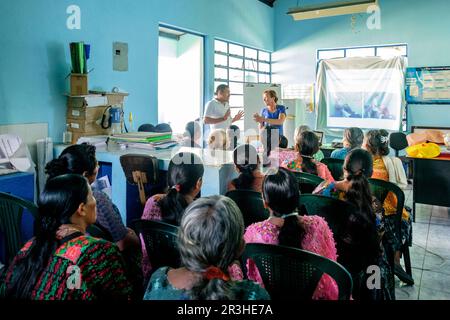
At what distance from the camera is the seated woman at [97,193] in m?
1.94

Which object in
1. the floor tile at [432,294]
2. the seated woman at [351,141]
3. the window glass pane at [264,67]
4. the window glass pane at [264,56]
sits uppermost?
the window glass pane at [264,56]

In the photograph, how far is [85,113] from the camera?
3.85 meters

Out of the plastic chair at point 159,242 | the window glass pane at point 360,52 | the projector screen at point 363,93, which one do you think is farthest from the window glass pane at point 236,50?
the plastic chair at point 159,242

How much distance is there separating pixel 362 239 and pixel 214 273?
1.26m

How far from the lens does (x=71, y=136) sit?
154 inches

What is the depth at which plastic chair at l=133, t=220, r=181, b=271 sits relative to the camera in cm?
156

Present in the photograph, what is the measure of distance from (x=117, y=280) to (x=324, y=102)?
278 inches

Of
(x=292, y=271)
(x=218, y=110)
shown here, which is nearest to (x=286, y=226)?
(x=292, y=271)

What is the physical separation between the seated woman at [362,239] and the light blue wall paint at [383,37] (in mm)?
5511

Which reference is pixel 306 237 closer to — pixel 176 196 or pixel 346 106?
pixel 176 196

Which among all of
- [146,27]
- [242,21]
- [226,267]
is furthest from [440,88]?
[226,267]

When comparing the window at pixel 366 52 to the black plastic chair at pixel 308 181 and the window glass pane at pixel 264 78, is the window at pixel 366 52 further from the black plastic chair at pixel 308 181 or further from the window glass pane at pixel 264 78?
the black plastic chair at pixel 308 181

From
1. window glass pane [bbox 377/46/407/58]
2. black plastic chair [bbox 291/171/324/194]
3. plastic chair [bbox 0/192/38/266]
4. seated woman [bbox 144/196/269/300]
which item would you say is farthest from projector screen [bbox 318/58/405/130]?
seated woman [bbox 144/196/269/300]
